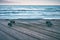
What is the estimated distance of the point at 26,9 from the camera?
2357 millimetres

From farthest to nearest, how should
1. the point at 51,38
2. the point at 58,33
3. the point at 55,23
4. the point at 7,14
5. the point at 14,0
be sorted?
1. the point at 14,0
2. the point at 55,23
3. the point at 7,14
4. the point at 58,33
5. the point at 51,38

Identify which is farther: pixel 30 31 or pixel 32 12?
pixel 32 12

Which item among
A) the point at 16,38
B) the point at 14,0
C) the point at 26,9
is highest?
the point at 14,0

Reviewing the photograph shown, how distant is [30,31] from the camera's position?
87.3 inches

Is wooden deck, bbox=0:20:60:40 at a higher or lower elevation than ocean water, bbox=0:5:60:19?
lower

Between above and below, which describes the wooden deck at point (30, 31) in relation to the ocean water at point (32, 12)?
below

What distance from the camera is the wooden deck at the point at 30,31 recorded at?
1.99 m

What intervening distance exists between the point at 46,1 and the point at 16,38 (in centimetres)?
129

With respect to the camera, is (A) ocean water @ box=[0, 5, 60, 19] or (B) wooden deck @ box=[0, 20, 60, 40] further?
(A) ocean water @ box=[0, 5, 60, 19]

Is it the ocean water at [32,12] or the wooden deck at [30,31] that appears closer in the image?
the wooden deck at [30,31]

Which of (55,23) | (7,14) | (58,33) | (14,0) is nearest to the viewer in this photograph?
(58,33)

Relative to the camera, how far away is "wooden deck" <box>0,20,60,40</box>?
1.99 metres

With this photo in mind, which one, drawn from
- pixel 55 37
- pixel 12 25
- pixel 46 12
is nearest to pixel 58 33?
pixel 55 37

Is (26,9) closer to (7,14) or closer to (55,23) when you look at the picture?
(7,14)
